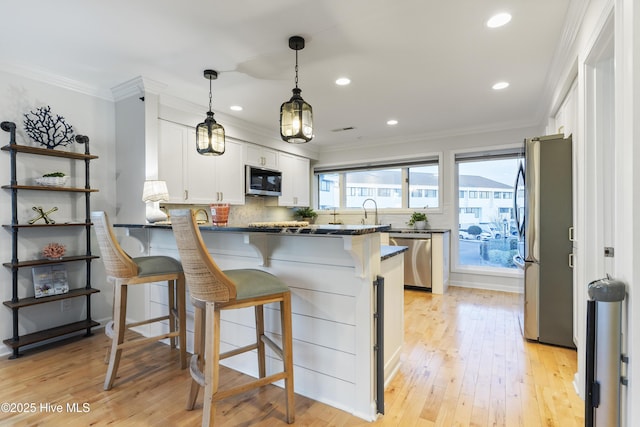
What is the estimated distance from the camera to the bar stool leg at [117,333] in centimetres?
203

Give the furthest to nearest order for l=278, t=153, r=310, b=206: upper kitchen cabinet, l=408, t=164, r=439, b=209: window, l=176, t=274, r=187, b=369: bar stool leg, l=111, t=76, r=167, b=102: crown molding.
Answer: l=278, t=153, r=310, b=206: upper kitchen cabinet → l=408, t=164, r=439, b=209: window → l=111, t=76, r=167, b=102: crown molding → l=176, t=274, r=187, b=369: bar stool leg

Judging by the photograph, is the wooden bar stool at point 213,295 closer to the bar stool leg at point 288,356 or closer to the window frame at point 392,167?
the bar stool leg at point 288,356

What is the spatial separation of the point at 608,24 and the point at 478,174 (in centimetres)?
347

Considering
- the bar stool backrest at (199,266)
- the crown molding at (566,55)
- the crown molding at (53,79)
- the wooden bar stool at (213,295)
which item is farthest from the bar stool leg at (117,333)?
the crown molding at (566,55)

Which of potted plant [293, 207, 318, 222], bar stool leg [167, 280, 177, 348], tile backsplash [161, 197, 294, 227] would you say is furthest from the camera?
potted plant [293, 207, 318, 222]

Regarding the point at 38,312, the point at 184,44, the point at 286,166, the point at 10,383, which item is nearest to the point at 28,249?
the point at 38,312

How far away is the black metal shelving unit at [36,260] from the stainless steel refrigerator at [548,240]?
3892 mm

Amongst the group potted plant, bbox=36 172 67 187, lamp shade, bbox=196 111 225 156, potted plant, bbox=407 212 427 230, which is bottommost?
potted plant, bbox=407 212 427 230

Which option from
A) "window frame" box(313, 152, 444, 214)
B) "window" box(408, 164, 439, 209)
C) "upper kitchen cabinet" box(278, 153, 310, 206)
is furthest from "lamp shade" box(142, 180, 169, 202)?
"window" box(408, 164, 439, 209)

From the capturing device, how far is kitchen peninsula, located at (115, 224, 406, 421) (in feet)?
5.65

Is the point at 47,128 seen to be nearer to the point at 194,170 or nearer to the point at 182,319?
the point at 194,170

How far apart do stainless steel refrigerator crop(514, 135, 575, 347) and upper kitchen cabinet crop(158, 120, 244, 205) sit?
10.8 feet

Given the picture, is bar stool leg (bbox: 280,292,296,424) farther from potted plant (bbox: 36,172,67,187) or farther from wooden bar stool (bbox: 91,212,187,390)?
potted plant (bbox: 36,172,67,187)

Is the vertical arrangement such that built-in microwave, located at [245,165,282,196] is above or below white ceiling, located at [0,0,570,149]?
below
